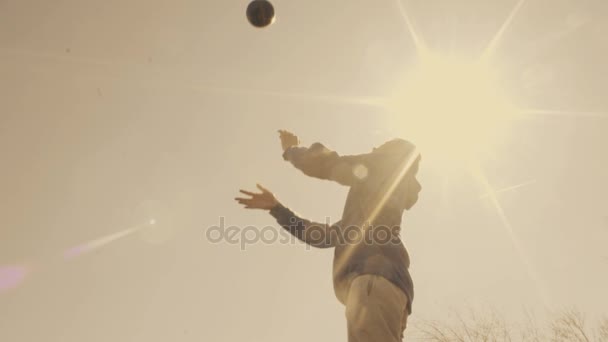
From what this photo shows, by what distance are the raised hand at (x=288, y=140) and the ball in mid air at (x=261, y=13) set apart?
112 inches

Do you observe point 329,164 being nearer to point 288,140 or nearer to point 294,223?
point 294,223

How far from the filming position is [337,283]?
2.31 meters

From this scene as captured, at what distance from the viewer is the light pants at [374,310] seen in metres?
1.85

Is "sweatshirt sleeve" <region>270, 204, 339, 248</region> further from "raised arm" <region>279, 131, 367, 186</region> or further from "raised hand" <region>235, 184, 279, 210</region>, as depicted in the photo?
"raised arm" <region>279, 131, 367, 186</region>

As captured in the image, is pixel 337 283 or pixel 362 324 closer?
pixel 362 324

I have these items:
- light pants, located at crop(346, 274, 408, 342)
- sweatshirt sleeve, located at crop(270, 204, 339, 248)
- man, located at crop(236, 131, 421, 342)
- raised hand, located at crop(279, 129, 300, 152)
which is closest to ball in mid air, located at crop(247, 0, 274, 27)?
raised hand, located at crop(279, 129, 300, 152)

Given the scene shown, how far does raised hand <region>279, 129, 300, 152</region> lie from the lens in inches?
144

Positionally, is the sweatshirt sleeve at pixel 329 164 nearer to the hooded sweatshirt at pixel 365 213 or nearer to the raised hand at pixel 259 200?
the hooded sweatshirt at pixel 365 213

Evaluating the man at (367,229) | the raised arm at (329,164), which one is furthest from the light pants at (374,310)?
the raised arm at (329,164)

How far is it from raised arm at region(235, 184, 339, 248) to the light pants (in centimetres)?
52

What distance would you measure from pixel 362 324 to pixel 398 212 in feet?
3.43

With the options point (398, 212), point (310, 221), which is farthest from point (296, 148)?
point (398, 212)

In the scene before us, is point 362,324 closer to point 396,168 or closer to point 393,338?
point 393,338

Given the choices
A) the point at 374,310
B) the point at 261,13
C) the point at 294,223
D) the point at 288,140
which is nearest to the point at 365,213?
the point at 294,223
